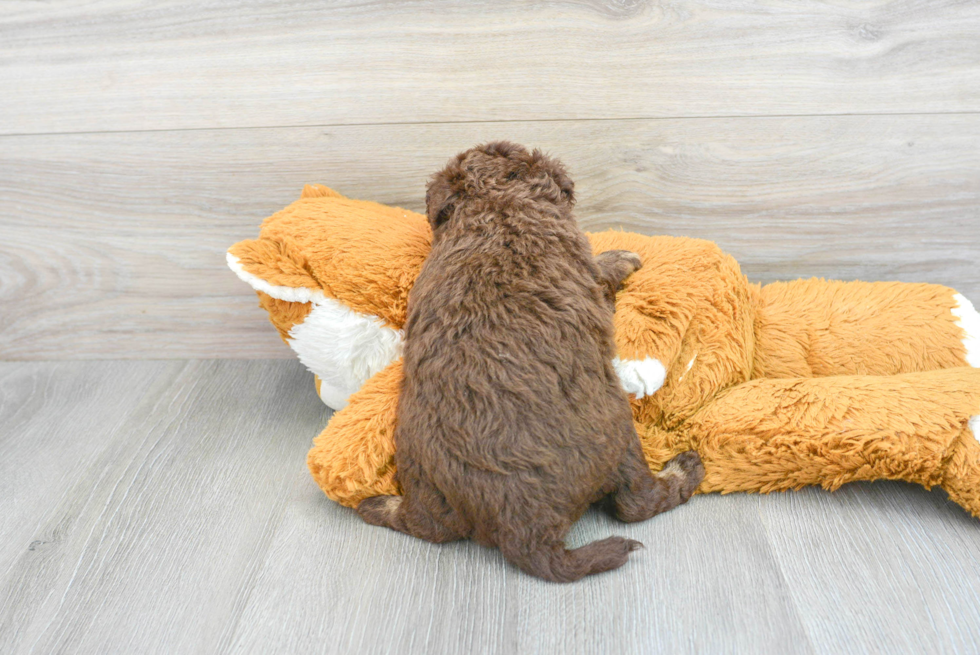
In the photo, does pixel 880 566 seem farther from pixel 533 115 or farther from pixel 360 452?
pixel 533 115

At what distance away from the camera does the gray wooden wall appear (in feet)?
3.53

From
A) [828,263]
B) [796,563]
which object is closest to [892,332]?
[828,263]

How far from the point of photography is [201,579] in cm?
87

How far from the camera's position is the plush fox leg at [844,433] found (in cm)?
87

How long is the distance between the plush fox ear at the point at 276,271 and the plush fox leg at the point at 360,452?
187 millimetres

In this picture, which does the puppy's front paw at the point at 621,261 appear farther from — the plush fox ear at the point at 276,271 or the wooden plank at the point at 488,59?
the plush fox ear at the point at 276,271

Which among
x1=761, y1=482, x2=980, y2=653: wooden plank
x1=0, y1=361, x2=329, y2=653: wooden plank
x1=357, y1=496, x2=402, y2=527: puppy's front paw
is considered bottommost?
x1=0, y1=361, x2=329, y2=653: wooden plank

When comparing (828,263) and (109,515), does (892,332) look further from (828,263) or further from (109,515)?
(109,515)

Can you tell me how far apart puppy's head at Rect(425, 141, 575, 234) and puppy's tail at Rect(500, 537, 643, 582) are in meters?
0.42

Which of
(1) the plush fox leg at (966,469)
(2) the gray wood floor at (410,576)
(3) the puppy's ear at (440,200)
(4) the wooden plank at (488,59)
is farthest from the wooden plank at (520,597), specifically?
(4) the wooden plank at (488,59)

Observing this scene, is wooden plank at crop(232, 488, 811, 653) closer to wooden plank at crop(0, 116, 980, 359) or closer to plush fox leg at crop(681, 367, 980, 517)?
plush fox leg at crop(681, 367, 980, 517)

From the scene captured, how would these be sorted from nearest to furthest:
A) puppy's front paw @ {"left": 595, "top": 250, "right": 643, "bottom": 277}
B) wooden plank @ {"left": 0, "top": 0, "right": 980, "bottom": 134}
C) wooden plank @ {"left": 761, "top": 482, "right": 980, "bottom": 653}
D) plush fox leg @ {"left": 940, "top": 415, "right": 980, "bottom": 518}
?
wooden plank @ {"left": 761, "top": 482, "right": 980, "bottom": 653} → plush fox leg @ {"left": 940, "top": 415, "right": 980, "bottom": 518} → puppy's front paw @ {"left": 595, "top": 250, "right": 643, "bottom": 277} → wooden plank @ {"left": 0, "top": 0, "right": 980, "bottom": 134}

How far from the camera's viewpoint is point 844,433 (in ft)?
2.92

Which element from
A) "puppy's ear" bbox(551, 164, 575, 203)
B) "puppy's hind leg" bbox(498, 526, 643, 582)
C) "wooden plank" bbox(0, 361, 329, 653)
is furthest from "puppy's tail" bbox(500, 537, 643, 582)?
"puppy's ear" bbox(551, 164, 575, 203)
